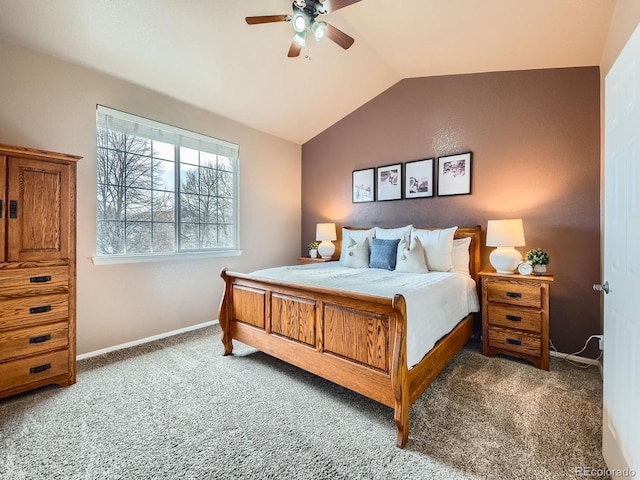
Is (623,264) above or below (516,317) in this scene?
above

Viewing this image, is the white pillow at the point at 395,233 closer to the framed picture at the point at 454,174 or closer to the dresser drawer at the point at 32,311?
the framed picture at the point at 454,174

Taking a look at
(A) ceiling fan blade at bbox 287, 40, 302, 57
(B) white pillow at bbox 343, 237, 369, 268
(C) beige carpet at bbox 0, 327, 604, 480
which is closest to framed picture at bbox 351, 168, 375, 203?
(B) white pillow at bbox 343, 237, 369, 268

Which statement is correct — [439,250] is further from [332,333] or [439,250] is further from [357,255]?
[332,333]

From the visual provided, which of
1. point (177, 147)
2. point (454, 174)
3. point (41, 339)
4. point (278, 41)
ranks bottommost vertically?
point (41, 339)

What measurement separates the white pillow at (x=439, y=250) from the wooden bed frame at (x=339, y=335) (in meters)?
0.58

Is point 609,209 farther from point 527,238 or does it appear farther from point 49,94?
point 49,94

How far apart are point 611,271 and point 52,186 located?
138 inches

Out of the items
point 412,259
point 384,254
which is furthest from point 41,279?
point 412,259

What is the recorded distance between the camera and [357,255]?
11.5 ft

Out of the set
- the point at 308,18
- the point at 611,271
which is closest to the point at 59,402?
the point at 308,18

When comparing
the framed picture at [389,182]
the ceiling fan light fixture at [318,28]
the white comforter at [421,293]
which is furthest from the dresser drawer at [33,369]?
the framed picture at [389,182]

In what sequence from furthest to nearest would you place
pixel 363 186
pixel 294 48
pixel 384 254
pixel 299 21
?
pixel 363 186 → pixel 384 254 → pixel 294 48 → pixel 299 21

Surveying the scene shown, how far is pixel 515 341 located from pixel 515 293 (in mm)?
434

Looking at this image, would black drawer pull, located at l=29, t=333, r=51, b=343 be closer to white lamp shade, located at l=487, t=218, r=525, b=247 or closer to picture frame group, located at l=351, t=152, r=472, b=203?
picture frame group, located at l=351, t=152, r=472, b=203
